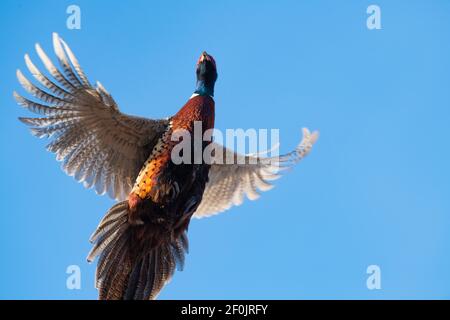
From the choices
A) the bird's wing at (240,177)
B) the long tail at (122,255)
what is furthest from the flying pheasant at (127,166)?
the bird's wing at (240,177)

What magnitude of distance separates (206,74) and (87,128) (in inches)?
73.0

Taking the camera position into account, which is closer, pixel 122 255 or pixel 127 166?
pixel 122 255

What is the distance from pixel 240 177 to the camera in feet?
48.1

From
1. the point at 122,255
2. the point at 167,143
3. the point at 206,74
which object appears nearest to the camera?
the point at 122,255

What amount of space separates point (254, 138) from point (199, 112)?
1978 mm

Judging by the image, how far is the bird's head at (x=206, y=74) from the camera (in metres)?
13.1

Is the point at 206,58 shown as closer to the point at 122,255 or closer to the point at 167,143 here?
the point at 167,143

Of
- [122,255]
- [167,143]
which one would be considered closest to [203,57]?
[167,143]

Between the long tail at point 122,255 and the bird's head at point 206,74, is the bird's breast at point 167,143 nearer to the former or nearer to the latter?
the bird's head at point 206,74

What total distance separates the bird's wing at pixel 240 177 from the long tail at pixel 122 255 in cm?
225

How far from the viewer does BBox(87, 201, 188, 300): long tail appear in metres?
12.2

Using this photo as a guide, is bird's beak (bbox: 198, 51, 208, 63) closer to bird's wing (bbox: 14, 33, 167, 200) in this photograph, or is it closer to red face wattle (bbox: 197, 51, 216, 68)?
red face wattle (bbox: 197, 51, 216, 68)
